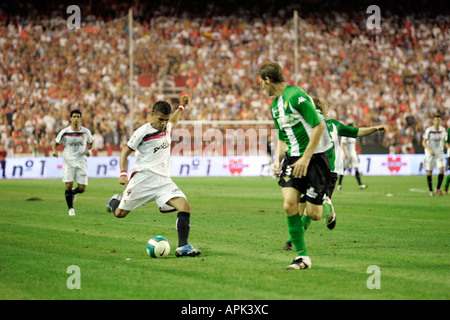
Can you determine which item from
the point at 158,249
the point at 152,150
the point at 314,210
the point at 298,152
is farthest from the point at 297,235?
the point at 152,150

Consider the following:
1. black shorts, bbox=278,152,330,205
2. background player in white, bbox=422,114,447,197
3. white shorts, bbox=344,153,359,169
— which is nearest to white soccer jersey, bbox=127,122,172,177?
black shorts, bbox=278,152,330,205

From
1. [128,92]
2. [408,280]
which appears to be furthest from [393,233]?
[128,92]

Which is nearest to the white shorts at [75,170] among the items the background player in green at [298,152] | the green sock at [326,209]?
the green sock at [326,209]

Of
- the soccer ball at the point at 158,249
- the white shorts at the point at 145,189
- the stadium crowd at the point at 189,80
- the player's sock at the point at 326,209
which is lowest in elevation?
the soccer ball at the point at 158,249

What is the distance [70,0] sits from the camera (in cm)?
4378

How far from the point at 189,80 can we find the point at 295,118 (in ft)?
92.0

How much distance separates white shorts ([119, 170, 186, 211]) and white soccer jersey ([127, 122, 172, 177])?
3.7 inches

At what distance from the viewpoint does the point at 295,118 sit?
7.97 m

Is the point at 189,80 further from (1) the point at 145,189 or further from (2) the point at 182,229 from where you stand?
(2) the point at 182,229

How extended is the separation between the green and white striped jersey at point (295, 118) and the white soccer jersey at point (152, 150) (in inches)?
84.6

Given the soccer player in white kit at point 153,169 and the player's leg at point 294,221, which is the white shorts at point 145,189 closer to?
the soccer player in white kit at point 153,169

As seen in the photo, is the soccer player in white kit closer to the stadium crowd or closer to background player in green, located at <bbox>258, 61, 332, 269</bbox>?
background player in green, located at <bbox>258, 61, 332, 269</bbox>

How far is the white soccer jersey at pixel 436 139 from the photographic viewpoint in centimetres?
2127

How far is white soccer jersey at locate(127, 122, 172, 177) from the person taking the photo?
9609mm
